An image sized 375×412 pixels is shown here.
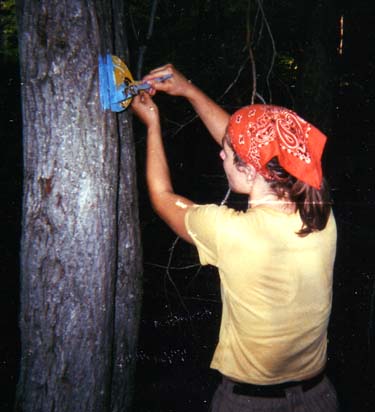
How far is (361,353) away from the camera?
6.38 m

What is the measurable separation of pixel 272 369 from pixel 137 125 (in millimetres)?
6591

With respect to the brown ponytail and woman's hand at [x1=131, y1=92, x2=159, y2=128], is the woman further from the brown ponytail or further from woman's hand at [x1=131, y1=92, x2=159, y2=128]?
woman's hand at [x1=131, y1=92, x2=159, y2=128]

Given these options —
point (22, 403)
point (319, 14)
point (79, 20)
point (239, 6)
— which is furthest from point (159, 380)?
point (239, 6)

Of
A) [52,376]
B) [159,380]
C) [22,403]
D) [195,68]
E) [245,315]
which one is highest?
[195,68]

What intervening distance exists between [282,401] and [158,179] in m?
1.16

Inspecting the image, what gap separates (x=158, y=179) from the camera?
2.13 metres

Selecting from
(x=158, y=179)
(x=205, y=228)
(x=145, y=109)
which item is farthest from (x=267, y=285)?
(x=145, y=109)

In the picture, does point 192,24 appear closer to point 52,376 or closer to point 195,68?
point 195,68

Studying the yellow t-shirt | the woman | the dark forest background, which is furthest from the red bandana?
the dark forest background

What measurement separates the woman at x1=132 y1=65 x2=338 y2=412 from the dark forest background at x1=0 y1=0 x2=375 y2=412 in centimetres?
118

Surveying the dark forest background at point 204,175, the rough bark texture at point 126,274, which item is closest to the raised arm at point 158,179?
the rough bark texture at point 126,274

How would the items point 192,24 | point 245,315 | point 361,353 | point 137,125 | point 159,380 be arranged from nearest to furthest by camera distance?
point 245,315 < point 159,380 < point 361,353 < point 137,125 < point 192,24

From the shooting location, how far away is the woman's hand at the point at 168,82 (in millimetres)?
2258

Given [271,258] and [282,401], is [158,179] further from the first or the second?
[282,401]
